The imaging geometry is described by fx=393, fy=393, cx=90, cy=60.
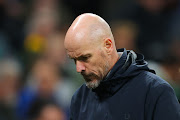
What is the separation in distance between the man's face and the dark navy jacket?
2.0 inches

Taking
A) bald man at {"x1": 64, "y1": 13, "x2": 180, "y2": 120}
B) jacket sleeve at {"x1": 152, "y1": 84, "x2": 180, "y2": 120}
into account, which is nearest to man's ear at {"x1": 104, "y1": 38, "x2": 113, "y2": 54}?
bald man at {"x1": 64, "y1": 13, "x2": 180, "y2": 120}

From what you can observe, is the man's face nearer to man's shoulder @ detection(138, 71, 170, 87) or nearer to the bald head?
the bald head

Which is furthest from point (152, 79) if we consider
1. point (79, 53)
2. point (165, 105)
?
point (79, 53)

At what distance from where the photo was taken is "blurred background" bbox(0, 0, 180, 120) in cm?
466

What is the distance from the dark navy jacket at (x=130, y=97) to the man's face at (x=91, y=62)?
2.0 inches

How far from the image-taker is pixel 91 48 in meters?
2.39

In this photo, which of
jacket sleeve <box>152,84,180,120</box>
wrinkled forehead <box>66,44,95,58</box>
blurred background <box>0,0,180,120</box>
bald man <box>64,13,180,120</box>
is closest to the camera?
jacket sleeve <box>152,84,180,120</box>

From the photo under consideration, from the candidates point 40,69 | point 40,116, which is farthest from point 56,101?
point 40,69

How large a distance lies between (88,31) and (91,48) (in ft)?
0.37

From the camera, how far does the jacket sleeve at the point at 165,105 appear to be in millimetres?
2154

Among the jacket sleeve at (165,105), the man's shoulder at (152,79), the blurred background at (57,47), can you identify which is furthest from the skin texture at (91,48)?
the blurred background at (57,47)

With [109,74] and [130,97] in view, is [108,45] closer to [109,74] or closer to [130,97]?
[109,74]

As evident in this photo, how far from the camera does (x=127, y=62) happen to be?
2463 millimetres

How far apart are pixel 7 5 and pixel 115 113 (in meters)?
5.05
